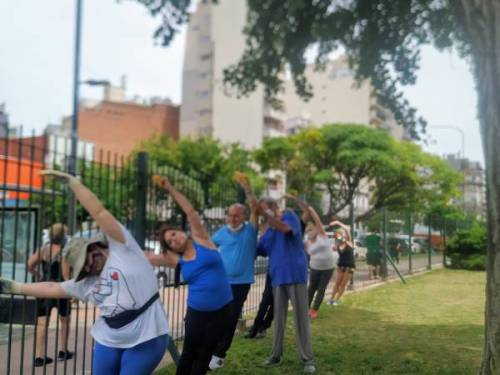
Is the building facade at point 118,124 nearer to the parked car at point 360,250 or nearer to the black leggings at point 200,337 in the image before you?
the parked car at point 360,250

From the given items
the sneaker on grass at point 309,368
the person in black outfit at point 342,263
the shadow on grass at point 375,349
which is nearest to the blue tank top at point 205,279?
the shadow on grass at point 375,349

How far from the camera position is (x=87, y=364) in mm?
6785

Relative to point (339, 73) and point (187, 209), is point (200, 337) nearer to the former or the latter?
point (187, 209)

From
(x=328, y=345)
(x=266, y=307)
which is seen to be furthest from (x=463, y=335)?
(x=266, y=307)

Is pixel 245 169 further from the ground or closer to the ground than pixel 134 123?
closer to the ground

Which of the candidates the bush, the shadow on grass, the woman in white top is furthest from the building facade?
the shadow on grass

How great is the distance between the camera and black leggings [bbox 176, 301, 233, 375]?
188 inches

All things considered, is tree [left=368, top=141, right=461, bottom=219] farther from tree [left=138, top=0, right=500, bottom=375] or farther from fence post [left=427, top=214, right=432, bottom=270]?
tree [left=138, top=0, right=500, bottom=375]

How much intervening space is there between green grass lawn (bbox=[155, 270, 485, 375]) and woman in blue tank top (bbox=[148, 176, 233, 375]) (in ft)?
4.75

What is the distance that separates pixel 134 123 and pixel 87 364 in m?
60.0

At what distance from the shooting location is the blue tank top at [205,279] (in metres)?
4.66

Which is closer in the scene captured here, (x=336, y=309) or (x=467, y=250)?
(x=336, y=309)

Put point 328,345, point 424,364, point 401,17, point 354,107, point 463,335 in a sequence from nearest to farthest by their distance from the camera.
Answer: point 424,364 → point 328,345 → point 463,335 → point 401,17 → point 354,107

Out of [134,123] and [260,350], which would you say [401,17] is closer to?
[260,350]
